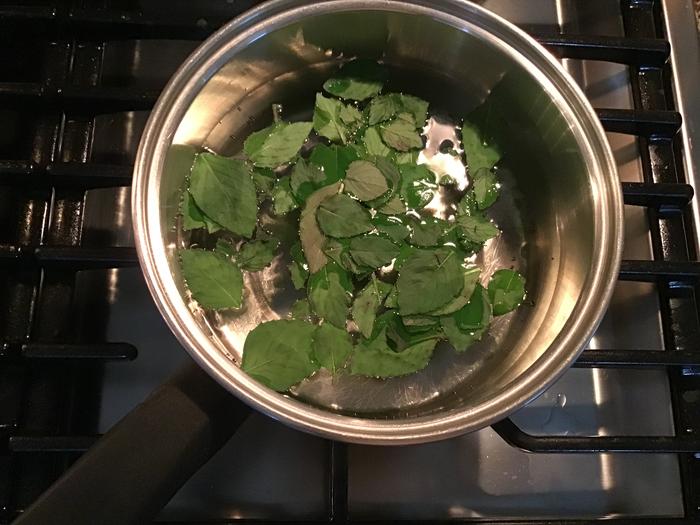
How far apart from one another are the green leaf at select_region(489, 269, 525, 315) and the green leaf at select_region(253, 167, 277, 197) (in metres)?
0.24

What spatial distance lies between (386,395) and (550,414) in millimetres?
153

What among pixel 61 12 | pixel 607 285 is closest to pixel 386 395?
pixel 607 285

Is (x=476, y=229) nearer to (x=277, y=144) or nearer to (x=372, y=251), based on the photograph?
(x=372, y=251)

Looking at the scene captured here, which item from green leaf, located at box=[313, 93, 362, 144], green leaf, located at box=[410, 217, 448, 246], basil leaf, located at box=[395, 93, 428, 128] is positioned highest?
basil leaf, located at box=[395, 93, 428, 128]

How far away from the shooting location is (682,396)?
626 millimetres

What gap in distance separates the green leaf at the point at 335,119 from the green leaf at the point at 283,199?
0.21ft

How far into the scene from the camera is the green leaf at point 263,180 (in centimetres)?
69

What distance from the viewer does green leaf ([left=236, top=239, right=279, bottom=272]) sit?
2.20 ft

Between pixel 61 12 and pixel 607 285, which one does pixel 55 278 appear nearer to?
pixel 61 12

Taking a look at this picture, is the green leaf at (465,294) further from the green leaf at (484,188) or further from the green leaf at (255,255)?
the green leaf at (255,255)

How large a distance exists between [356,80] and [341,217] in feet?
0.47

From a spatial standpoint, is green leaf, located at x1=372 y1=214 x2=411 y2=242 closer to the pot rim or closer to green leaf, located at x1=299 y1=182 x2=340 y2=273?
green leaf, located at x1=299 y1=182 x2=340 y2=273

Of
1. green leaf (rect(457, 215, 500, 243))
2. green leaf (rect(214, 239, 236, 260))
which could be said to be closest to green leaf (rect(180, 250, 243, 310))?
green leaf (rect(214, 239, 236, 260))

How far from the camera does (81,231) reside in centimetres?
64
